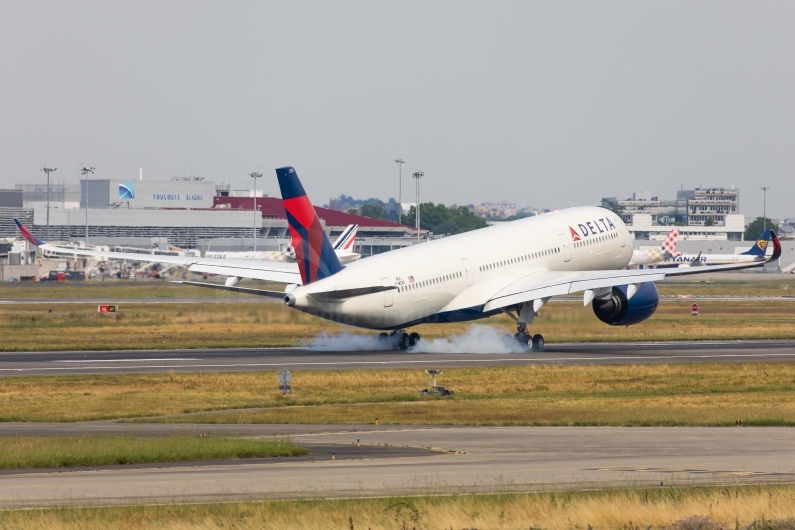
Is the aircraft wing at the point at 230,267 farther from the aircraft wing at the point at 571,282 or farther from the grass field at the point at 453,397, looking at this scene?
the grass field at the point at 453,397

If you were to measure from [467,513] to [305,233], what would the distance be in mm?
34002

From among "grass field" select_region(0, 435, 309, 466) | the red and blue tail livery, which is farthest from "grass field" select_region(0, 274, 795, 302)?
"grass field" select_region(0, 435, 309, 466)

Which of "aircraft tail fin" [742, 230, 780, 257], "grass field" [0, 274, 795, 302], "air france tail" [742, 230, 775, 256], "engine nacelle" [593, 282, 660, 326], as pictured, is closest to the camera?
"engine nacelle" [593, 282, 660, 326]

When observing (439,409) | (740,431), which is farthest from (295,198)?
(740,431)

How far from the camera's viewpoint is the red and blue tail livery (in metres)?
53.1

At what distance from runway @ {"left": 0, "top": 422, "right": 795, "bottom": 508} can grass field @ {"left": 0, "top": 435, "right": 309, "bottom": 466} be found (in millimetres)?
986

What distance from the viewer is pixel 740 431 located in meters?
32.8

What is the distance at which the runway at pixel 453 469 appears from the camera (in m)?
22.9

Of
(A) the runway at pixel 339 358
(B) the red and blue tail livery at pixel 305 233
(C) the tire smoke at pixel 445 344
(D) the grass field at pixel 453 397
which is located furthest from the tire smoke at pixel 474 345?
(D) the grass field at pixel 453 397

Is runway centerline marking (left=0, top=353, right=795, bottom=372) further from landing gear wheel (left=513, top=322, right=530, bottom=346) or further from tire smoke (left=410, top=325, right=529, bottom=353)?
tire smoke (left=410, top=325, right=529, bottom=353)

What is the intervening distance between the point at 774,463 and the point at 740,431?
22.2ft

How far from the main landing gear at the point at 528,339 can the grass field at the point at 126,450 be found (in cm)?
3199

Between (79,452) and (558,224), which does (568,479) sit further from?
Result: (558,224)

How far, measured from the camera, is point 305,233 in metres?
A: 53.6
